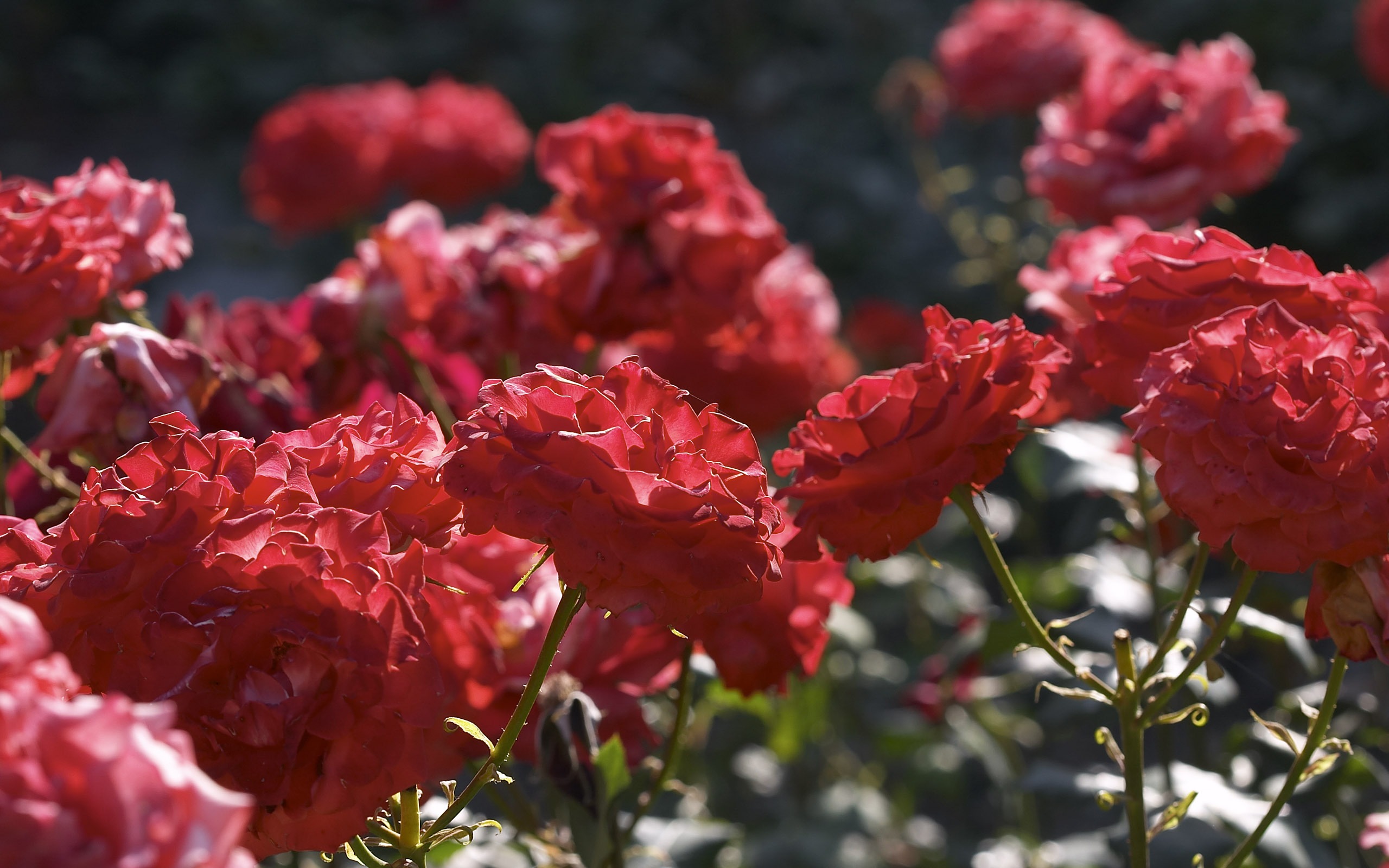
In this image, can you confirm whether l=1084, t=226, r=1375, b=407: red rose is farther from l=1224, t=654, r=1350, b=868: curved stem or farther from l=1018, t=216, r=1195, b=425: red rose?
l=1224, t=654, r=1350, b=868: curved stem

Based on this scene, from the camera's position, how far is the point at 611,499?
53 centimetres

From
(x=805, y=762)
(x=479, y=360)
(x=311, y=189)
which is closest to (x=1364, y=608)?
(x=479, y=360)

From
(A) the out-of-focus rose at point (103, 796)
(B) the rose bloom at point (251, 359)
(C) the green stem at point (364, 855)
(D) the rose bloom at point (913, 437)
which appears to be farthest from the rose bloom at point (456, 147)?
(A) the out-of-focus rose at point (103, 796)

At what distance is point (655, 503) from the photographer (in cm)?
52

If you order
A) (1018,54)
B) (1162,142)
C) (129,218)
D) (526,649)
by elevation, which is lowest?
(526,649)

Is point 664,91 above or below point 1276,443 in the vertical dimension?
above

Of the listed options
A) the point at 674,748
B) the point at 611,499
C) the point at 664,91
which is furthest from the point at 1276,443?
the point at 664,91

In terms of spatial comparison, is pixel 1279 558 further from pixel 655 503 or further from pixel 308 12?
pixel 308 12

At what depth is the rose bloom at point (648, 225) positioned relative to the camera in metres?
0.98

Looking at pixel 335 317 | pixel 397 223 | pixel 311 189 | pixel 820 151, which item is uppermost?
pixel 820 151

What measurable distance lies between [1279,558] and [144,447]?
54 centimetres

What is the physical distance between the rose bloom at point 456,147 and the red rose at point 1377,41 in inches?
70.5

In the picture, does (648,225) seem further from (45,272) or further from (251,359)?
(45,272)

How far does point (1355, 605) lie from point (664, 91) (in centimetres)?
370
